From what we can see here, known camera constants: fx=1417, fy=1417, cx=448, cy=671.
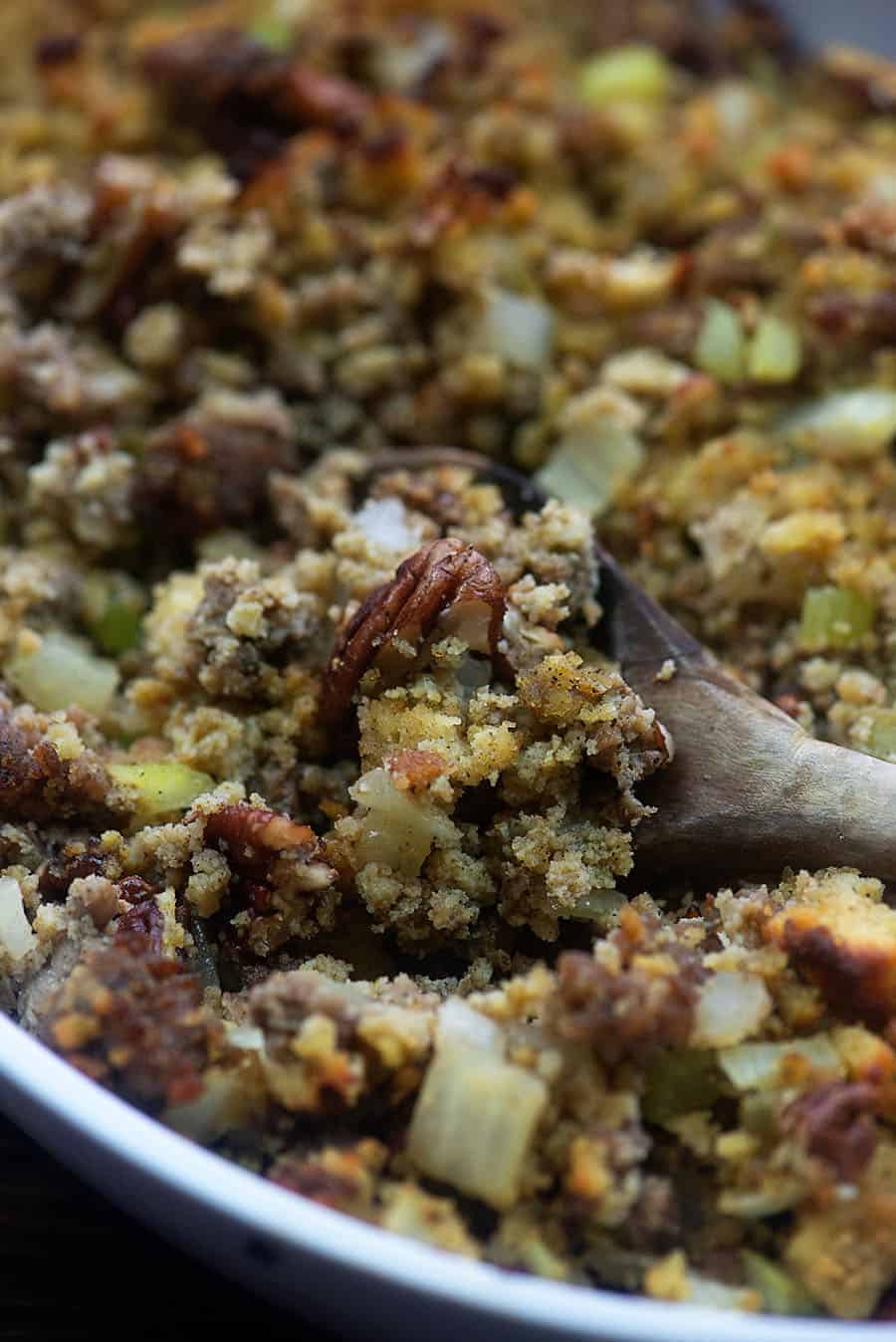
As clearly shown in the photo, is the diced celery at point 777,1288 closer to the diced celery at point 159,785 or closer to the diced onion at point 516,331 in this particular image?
the diced celery at point 159,785

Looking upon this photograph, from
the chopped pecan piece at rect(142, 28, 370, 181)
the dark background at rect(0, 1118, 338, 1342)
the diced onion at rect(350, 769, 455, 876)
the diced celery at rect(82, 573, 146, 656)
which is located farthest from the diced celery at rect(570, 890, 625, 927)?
the chopped pecan piece at rect(142, 28, 370, 181)

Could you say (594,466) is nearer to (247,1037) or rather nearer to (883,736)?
(883,736)

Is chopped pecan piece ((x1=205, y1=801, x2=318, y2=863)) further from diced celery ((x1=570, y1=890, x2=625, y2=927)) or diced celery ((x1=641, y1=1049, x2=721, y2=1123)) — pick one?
diced celery ((x1=641, y1=1049, x2=721, y2=1123))

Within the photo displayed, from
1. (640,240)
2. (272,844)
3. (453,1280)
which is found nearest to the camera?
(453,1280)

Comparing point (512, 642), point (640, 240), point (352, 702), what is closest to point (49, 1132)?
point (352, 702)

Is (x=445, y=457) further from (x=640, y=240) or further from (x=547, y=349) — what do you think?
(x=640, y=240)

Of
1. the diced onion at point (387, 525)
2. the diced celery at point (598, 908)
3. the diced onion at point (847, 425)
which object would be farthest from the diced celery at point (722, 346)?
the diced celery at point (598, 908)
